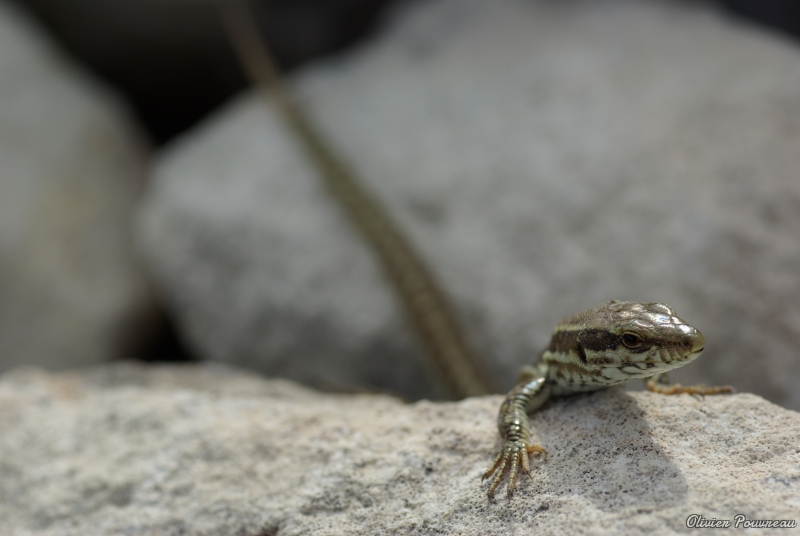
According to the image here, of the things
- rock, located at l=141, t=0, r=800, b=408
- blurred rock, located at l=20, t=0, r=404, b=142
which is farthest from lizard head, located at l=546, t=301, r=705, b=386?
blurred rock, located at l=20, t=0, r=404, b=142

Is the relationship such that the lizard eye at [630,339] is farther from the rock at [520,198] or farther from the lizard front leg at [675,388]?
the rock at [520,198]

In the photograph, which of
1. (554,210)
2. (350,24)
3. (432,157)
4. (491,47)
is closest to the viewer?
(554,210)

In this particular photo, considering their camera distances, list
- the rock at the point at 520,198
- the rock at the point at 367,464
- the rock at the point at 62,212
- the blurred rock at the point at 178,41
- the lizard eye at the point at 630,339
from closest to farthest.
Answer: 1. the rock at the point at 367,464
2. the lizard eye at the point at 630,339
3. the rock at the point at 520,198
4. the rock at the point at 62,212
5. the blurred rock at the point at 178,41

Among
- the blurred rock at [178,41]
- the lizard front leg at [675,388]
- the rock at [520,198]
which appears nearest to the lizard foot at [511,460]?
the lizard front leg at [675,388]

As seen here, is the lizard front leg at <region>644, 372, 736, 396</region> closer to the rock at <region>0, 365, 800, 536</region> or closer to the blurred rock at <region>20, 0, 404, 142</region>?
the rock at <region>0, 365, 800, 536</region>

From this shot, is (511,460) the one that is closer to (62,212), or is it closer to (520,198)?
(520,198)

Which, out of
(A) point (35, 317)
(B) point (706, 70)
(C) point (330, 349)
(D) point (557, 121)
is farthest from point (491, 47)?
(A) point (35, 317)

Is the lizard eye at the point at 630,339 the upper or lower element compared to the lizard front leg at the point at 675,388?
upper

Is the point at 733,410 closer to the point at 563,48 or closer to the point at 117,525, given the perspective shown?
the point at 117,525

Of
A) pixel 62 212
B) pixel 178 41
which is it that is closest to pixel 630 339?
pixel 62 212
